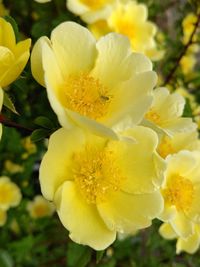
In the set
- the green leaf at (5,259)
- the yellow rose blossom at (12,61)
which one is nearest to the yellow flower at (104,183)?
the yellow rose blossom at (12,61)

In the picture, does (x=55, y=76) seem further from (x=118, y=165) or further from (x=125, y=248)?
(x=125, y=248)

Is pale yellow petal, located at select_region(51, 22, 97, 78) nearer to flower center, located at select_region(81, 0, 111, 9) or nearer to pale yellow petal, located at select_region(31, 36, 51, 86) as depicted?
pale yellow petal, located at select_region(31, 36, 51, 86)

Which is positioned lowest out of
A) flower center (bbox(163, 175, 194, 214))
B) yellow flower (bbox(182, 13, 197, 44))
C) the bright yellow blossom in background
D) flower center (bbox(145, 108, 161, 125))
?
yellow flower (bbox(182, 13, 197, 44))

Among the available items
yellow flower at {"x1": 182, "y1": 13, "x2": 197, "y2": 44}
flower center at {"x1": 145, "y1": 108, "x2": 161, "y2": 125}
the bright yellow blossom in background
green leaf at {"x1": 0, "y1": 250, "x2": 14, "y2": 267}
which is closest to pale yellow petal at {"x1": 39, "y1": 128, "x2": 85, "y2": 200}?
flower center at {"x1": 145, "y1": 108, "x2": 161, "y2": 125}

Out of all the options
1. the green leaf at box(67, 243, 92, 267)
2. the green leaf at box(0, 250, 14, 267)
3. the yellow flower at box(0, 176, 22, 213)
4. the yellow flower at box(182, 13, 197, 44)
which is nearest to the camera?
the green leaf at box(67, 243, 92, 267)

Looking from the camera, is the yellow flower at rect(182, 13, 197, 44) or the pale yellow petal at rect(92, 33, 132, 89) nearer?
the pale yellow petal at rect(92, 33, 132, 89)

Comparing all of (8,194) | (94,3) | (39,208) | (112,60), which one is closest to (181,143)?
(112,60)

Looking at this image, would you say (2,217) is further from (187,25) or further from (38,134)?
(187,25)
